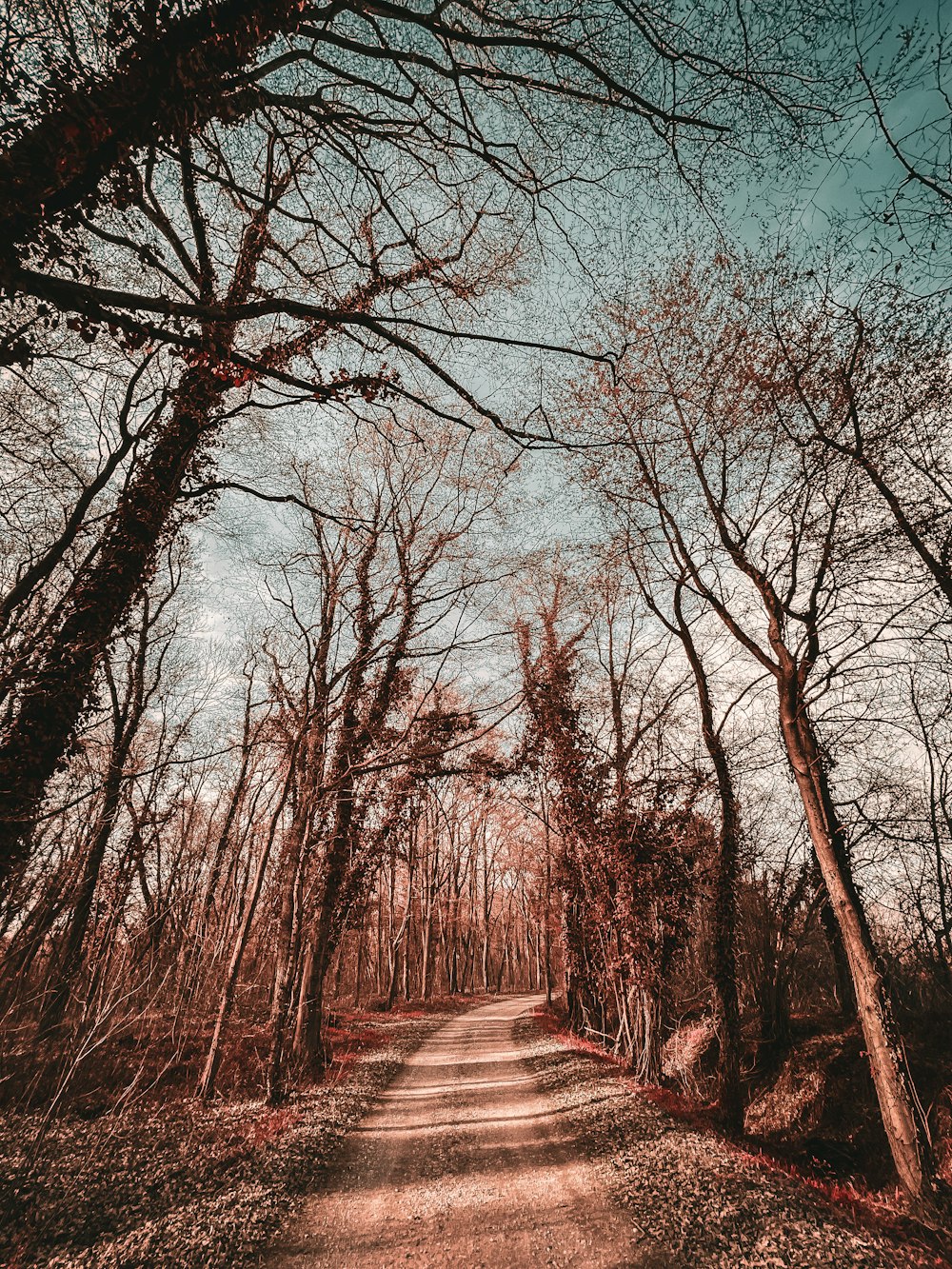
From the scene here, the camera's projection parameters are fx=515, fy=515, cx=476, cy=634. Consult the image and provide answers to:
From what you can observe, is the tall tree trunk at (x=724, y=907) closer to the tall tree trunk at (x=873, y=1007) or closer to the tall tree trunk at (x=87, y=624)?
the tall tree trunk at (x=873, y=1007)

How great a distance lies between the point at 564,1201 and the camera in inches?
191

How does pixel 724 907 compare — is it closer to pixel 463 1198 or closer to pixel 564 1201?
pixel 564 1201

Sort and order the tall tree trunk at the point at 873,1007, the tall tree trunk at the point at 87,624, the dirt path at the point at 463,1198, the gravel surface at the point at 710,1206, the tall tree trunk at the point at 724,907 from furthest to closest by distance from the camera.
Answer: the tall tree trunk at the point at 724,907, the tall tree trunk at the point at 873,1007, the tall tree trunk at the point at 87,624, the dirt path at the point at 463,1198, the gravel surface at the point at 710,1206

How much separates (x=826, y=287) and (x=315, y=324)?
6.72 metres

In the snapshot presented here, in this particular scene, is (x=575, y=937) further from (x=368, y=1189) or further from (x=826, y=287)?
(x=826, y=287)

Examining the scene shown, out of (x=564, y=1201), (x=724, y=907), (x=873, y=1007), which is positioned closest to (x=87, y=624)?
(x=564, y=1201)

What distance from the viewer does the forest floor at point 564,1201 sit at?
13.4 feet

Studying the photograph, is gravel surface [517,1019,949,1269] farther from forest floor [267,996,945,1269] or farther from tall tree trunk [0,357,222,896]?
tall tree trunk [0,357,222,896]

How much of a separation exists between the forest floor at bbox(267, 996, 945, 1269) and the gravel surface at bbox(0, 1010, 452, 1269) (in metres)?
0.44

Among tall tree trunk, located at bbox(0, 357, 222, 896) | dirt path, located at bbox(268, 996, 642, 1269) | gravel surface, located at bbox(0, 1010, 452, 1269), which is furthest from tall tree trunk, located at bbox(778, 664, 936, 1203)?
tall tree trunk, located at bbox(0, 357, 222, 896)

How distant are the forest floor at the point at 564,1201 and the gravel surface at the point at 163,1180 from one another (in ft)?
1.43

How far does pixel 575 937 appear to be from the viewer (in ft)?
46.3

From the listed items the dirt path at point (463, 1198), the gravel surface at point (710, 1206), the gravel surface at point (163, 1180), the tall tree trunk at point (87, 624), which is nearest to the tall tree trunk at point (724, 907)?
the gravel surface at point (710, 1206)

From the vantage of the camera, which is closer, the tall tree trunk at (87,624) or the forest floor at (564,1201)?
the forest floor at (564,1201)
